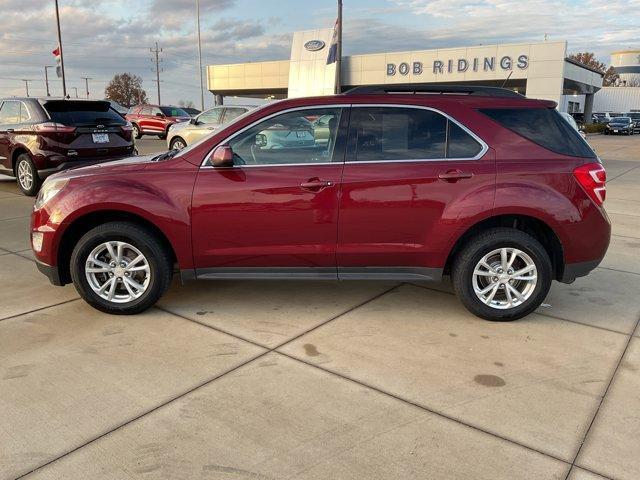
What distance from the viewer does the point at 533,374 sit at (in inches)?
136

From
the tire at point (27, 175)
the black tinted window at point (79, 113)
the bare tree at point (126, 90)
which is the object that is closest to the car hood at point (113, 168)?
the black tinted window at point (79, 113)

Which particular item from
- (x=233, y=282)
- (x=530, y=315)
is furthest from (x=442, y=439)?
(x=233, y=282)

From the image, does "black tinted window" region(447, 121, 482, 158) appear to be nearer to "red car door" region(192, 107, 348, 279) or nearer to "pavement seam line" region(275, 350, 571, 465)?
"red car door" region(192, 107, 348, 279)

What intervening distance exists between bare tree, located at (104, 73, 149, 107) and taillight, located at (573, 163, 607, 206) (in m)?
97.4

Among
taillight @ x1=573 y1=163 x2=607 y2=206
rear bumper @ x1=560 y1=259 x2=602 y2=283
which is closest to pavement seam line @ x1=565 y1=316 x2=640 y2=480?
rear bumper @ x1=560 y1=259 x2=602 y2=283

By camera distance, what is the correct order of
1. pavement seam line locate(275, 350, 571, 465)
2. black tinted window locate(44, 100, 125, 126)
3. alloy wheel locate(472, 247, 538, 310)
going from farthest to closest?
1. black tinted window locate(44, 100, 125, 126)
2. alloy wheel locate(472, 247, 538, 310)
3. pavement seam line locate(275, 350, 571, 465)

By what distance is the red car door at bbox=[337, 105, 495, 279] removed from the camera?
4.04 m

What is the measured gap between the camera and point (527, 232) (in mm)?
4375

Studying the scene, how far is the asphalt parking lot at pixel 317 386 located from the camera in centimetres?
261

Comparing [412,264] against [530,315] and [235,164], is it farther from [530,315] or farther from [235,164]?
[235,164]

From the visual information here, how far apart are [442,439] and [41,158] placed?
342 inches

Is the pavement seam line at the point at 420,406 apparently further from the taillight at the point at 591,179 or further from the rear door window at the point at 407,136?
the taillight at the point at 591,179

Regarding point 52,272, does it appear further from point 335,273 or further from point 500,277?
point 500,277

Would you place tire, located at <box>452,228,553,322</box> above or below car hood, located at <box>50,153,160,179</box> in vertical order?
below
